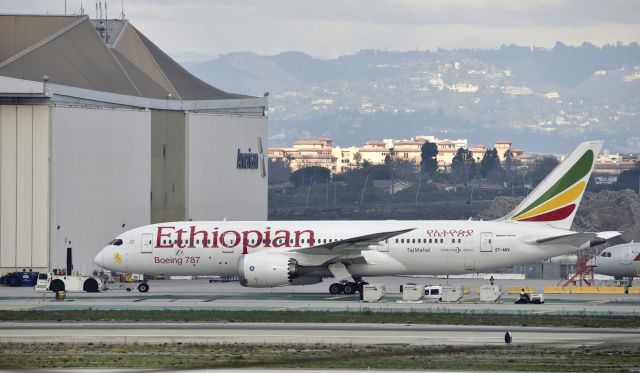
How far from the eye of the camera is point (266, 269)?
6738 cm

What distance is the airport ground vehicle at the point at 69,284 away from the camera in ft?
239

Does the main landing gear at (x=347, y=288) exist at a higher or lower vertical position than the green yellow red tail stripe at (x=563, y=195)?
lower

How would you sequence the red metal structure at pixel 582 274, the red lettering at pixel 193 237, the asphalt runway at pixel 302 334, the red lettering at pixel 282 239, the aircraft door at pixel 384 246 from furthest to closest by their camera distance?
the red metal structure at pixel 582 274
the red lettering at pixel 193 237
the red lettering at pixel 282 239
the aircraft door at pixel 384 246
the asphalt runway at pixel 302 334

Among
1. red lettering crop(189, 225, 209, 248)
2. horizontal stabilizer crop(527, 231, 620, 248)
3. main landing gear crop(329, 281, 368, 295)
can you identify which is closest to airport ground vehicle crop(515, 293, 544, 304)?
horizontal stabilizer crop(527, 231, 620, 248)

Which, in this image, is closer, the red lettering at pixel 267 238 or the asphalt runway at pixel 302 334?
the asphalt runway at pixel 302 334

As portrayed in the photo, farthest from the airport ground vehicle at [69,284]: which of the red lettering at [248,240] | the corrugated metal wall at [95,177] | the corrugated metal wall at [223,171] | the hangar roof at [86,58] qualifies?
the corrugated metal wall at [223,171]

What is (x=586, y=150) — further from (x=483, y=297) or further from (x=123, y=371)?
(x=123, y=371)

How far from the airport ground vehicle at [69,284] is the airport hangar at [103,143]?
1182 cm

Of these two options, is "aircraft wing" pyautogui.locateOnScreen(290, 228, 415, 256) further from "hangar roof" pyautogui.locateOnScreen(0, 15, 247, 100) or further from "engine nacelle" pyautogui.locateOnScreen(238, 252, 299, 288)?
"hangar roof" pyautogui.locateOnScreen(0, 15, 247, 100)

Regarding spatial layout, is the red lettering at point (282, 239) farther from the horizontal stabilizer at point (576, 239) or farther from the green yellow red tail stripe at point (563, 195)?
the green yellow red tail stripe at point (563, 195)

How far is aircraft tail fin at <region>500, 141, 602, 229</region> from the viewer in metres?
68.9

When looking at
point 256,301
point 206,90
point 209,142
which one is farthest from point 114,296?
point 206,90

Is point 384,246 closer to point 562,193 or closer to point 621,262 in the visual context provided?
point 562,193

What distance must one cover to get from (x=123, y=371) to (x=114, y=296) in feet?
102
